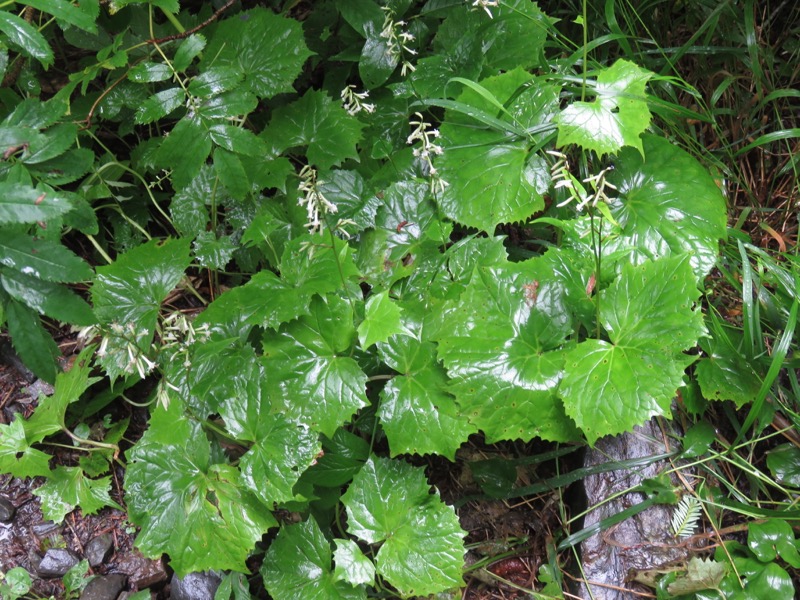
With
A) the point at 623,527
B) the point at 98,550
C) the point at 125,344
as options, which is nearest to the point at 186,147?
the point at 125,344

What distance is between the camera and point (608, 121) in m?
1.83

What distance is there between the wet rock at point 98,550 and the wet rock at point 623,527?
1674mm

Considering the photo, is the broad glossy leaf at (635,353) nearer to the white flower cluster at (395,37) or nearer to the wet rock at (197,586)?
the white flower cluster at (395,37)

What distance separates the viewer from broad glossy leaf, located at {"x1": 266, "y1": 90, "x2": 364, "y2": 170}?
2.24m

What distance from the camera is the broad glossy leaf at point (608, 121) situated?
71.2 inches

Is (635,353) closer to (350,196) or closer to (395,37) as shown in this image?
(350,196)

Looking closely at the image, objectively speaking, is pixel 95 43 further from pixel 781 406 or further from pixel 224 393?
pixel 781 406

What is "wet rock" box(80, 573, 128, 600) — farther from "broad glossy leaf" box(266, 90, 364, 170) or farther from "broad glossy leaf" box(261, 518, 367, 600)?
"broad glossy leaf" box(266, 90, 364, 170)

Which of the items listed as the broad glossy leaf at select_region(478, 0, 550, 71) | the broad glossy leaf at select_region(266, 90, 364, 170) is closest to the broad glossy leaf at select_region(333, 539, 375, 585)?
the broad glossy leaf at select_region(266, 90, 364, 170)

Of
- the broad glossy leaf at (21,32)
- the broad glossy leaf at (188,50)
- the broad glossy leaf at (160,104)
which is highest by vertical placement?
the broad glossy leaf at (21,32)

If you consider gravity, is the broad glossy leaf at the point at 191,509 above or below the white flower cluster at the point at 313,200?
below

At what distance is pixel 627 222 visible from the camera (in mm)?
2023

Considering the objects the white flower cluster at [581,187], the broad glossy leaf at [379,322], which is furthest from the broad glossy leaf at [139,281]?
the white flower cluster at [581,187]

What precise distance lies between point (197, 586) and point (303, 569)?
484mm
